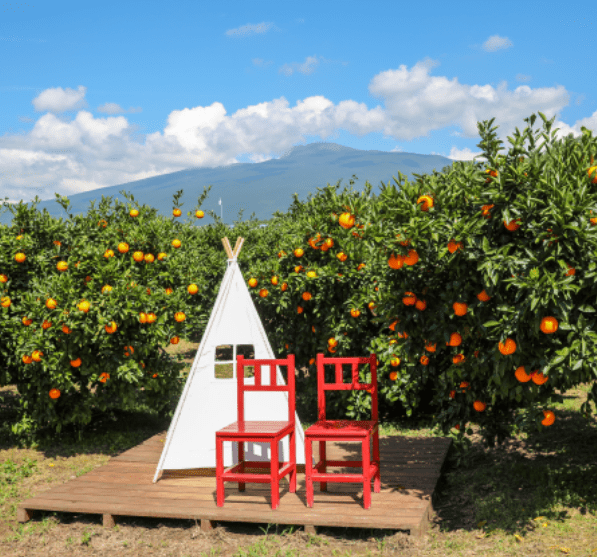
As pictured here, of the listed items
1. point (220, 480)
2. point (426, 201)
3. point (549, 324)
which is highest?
point (426, 201)

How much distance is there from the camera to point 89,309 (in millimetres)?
6504

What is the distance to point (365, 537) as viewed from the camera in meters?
4.86

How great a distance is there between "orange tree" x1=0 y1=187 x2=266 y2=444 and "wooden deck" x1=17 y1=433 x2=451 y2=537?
126 centimetres

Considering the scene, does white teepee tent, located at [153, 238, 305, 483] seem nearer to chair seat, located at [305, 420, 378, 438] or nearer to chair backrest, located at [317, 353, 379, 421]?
chair backrest, located at [317, 353, 379, 421]

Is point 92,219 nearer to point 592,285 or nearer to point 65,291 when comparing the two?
point 65,291

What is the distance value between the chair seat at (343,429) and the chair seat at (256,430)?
279mm

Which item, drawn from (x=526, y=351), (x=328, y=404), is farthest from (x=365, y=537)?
(x=328, y=404)

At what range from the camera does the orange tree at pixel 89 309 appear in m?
6.62

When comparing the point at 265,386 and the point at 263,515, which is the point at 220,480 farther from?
the point at 265,386

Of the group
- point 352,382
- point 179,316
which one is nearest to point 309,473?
point 352,382

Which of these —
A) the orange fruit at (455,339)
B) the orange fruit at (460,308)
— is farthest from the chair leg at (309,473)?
the orange fruit at (460,308)

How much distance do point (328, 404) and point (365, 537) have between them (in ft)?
12.2

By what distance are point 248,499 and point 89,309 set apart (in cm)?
287

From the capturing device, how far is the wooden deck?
4.75 m
